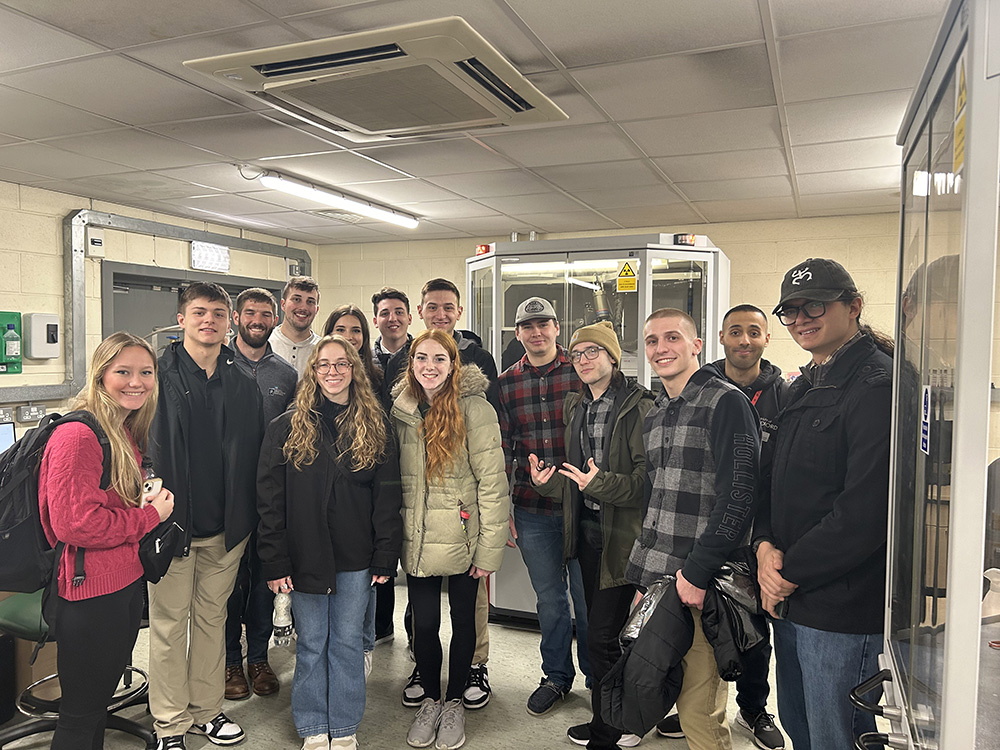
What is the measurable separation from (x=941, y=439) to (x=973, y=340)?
192 millimetres

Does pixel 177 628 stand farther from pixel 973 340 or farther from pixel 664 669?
pixel 973 340

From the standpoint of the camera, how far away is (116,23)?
2242 millimetres

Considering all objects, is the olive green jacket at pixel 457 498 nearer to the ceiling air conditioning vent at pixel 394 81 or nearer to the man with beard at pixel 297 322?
the ceiling air conditioning vent at pixel 394 81

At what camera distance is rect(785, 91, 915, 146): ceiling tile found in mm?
2908

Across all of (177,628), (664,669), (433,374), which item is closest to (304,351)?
(433,374)

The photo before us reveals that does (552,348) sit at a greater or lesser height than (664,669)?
greater

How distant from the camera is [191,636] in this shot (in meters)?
2.56

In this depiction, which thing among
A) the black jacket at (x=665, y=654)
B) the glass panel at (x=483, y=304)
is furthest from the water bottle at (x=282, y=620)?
the glass panel at (x=483, y=304)

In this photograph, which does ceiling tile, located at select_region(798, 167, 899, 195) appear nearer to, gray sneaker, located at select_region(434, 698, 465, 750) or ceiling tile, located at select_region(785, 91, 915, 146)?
ceiling tile, located at select_region(785, 91, 915, 146)

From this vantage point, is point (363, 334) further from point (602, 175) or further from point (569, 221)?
point (569, 221)

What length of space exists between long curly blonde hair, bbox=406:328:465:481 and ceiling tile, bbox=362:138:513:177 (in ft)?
4.55

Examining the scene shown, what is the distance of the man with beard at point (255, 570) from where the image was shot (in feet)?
9.67

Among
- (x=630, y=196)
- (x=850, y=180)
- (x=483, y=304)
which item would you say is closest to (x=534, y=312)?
(x=483, y=304)

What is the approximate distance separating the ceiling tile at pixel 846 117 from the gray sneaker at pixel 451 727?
9.18 ft
